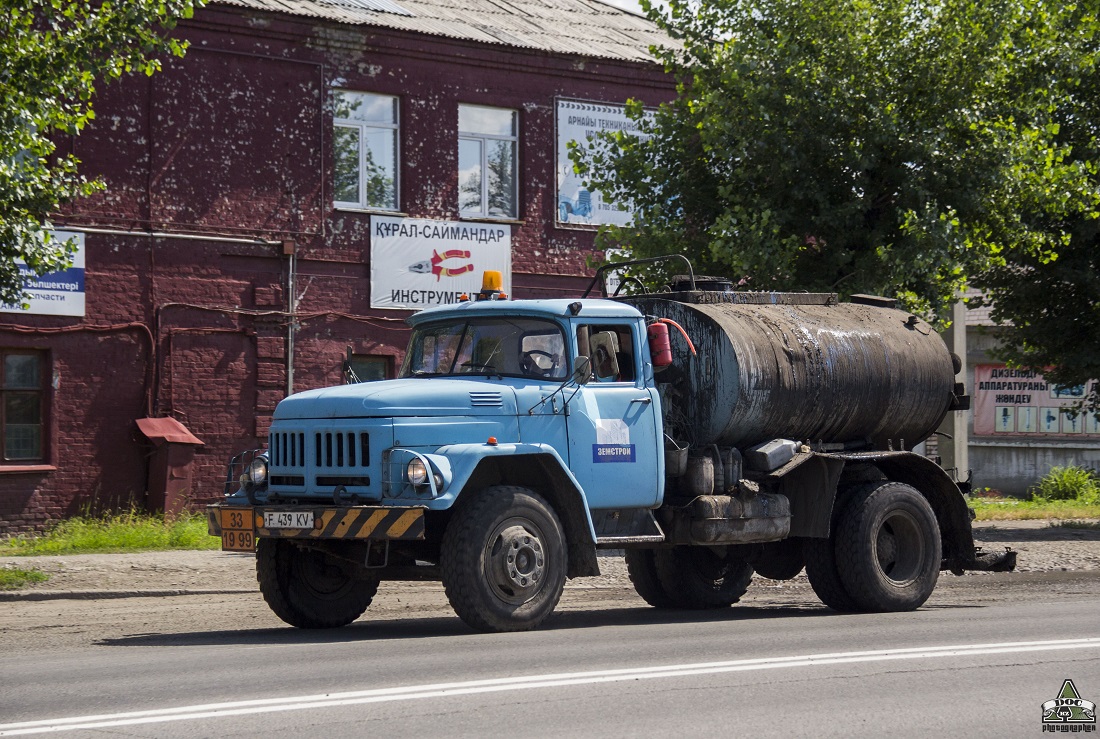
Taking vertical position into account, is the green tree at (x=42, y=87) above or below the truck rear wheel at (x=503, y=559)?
above

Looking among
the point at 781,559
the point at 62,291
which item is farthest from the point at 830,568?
the point at 62,291

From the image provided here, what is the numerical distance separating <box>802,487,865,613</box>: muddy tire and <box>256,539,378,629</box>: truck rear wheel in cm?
376

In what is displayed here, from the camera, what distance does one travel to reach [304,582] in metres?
11.0

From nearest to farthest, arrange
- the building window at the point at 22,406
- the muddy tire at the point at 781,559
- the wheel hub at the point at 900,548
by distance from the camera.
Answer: the wheel hub at the point at 900,548 → the muddy tire at the point at 781,559 → the building window at the point at 22,406

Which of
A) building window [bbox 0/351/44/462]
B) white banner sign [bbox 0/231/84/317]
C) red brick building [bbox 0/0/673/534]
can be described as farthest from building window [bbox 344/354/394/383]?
building window [bbox 0/351/44/462]

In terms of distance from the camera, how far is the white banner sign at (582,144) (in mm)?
24297

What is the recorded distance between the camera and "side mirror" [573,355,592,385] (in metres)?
10.8

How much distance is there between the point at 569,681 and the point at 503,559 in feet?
8.03

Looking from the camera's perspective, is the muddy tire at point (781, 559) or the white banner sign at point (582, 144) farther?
the white banner sign at point (582, 144)

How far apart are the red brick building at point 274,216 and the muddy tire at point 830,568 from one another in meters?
10.6

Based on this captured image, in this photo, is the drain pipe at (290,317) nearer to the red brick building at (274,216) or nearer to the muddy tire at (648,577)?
the red brick building at (274,216)

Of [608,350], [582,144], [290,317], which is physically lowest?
[608,350]

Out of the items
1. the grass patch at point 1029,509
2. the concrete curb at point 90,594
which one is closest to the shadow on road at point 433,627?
the concrete curb at point 90,594

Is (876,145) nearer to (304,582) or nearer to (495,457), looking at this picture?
(495,457)
